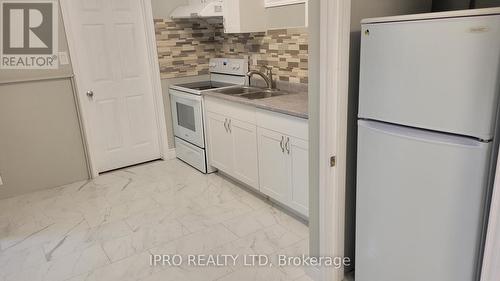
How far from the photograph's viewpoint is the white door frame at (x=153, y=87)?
3.59 m

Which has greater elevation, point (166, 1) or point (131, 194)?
point (166, 1)

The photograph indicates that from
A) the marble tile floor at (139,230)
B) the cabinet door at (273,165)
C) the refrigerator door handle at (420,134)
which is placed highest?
the refrigerator door handle at (420,134)

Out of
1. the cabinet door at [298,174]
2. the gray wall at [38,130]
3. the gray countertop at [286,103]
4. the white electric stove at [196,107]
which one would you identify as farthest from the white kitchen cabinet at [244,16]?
the gray wall at [38,130]

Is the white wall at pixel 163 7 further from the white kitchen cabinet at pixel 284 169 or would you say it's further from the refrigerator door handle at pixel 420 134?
the refrigerator door handle at pixel 420 134

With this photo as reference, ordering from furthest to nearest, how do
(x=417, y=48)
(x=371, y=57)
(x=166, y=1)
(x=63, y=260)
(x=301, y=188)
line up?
(x=166, y=1), (x=301, y=188), (x=63, y=260), (x=371, y=57), (x=417, y=48)

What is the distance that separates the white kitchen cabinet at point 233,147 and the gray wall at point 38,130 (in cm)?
144

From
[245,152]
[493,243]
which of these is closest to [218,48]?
[245,152]

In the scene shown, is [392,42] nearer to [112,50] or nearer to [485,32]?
[485,32]

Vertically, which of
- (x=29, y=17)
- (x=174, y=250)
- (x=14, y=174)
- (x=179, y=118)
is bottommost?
(x=174, y=250)

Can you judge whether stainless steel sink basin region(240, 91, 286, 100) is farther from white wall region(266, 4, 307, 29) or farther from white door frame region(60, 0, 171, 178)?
white door frame region(60, 0, 171, 178)

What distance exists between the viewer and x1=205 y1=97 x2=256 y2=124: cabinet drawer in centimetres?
302

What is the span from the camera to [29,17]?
3.33 m

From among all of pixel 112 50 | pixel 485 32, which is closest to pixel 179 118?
pixel 112 50

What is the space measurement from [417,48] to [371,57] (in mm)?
219
